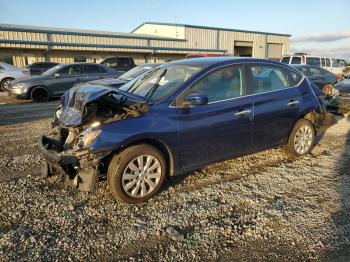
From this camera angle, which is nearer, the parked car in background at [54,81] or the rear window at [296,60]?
the parked car in background at [54,81]

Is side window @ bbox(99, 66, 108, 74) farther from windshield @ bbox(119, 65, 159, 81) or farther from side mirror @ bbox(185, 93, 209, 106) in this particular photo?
side mirror @ bbox(185, 93, 209, 106)

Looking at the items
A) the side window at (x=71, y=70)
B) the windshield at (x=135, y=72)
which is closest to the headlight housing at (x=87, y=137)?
the windshield at (x=135, y=72)

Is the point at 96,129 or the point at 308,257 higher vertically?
the point at 96,129

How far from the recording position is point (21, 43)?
85.6ft

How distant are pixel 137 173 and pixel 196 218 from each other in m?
0.88

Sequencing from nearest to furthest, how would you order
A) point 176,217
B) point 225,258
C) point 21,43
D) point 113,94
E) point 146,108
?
point 225,258, point 176,217, point 146,108, point 113,94, point 21,43

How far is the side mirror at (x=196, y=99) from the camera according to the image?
3.93 meters

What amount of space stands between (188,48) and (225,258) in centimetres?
3522

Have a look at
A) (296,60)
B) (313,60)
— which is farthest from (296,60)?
(313,60)

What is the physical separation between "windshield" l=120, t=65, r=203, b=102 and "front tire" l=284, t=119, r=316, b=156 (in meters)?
2.19

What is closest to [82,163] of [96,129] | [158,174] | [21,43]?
[96,129]

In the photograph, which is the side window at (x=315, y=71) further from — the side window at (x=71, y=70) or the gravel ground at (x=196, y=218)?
the side window at (x=71, y=70)

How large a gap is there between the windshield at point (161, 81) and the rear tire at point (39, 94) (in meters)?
8.46

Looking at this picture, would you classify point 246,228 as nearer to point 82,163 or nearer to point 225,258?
point 225,258
